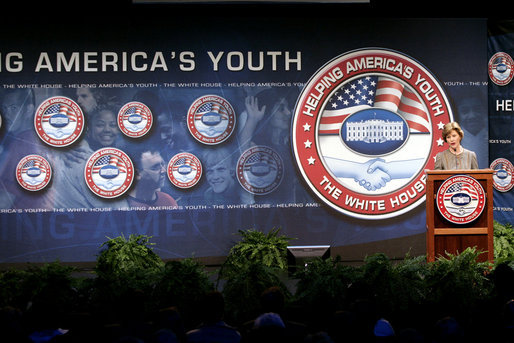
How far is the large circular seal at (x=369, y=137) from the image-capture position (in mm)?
7461

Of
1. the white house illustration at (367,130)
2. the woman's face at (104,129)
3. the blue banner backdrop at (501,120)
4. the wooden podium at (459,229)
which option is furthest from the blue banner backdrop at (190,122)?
the wooden podium at (459,229)

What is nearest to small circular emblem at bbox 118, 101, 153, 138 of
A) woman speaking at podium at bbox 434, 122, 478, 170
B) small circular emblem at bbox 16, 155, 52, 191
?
small circular emblem at bbox 16, 155, 52, 191

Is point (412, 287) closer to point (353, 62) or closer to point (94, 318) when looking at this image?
point (94, 318)

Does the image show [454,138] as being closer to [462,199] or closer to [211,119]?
[462,199]

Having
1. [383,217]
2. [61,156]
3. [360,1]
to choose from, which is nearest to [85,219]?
[61,156]

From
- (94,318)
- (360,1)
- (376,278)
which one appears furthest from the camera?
(360,1)

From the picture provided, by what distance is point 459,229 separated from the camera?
16.3 feet

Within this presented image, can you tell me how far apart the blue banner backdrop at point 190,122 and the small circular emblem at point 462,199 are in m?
2.50

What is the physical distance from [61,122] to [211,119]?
6.39 feet

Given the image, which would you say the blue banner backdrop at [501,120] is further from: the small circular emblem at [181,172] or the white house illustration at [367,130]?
the small circular emblem at [181,172]

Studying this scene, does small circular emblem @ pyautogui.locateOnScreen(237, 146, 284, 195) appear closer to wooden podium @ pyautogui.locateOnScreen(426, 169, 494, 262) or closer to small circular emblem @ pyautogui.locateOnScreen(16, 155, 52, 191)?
small circular emblem @ pyautogui.locateOnScreen(16, 155, 52, 191)

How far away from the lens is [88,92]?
24.0 feet

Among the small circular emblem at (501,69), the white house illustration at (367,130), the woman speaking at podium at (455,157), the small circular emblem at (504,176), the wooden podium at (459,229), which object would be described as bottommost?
the wooden podium at (459,229)

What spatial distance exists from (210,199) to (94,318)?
4.45m
